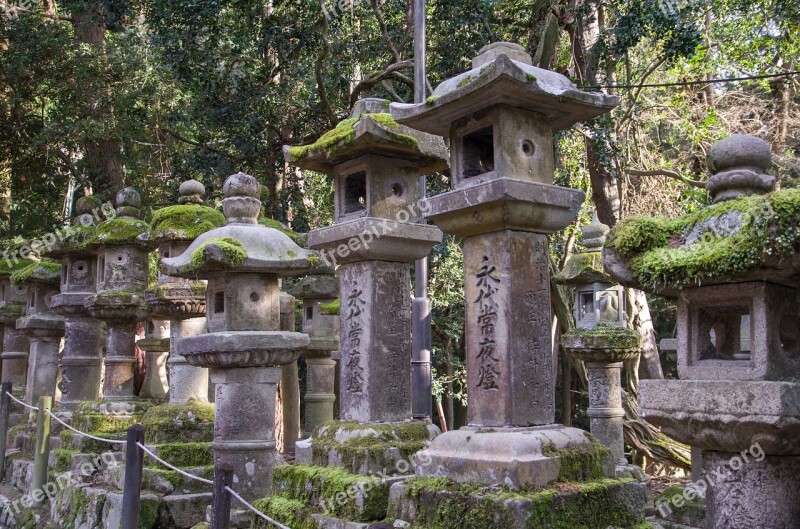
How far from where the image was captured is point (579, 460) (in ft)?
15.9

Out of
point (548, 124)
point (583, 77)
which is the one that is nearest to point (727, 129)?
point (583, 77)

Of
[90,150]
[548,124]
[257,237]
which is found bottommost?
[257,237]

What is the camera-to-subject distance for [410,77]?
11719mm

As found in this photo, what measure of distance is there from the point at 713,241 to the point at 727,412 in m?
0.93

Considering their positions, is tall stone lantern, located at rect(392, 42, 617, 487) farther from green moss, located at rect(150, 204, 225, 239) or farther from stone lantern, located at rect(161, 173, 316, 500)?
green moss, located at rect(150, 204, 225, 239)

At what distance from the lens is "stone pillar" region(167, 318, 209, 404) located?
8.09 m

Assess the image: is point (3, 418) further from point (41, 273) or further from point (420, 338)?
point (420, 338)

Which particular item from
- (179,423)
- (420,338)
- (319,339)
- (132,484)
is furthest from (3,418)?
(420,338)

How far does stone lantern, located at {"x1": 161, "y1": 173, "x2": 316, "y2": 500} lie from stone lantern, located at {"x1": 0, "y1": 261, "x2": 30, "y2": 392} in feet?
24.4

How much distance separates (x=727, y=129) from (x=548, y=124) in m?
9.90

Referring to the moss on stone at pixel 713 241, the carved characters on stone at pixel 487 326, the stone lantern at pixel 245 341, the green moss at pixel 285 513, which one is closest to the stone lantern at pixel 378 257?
the green moss at pixel 285 513

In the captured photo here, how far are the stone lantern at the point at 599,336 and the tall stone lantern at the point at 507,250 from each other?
177 inches

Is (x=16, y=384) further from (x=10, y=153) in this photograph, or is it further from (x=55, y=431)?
(x=10, y=153)

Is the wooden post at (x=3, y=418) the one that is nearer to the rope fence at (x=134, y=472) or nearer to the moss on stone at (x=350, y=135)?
the rope fence at (x=134, y=472)
